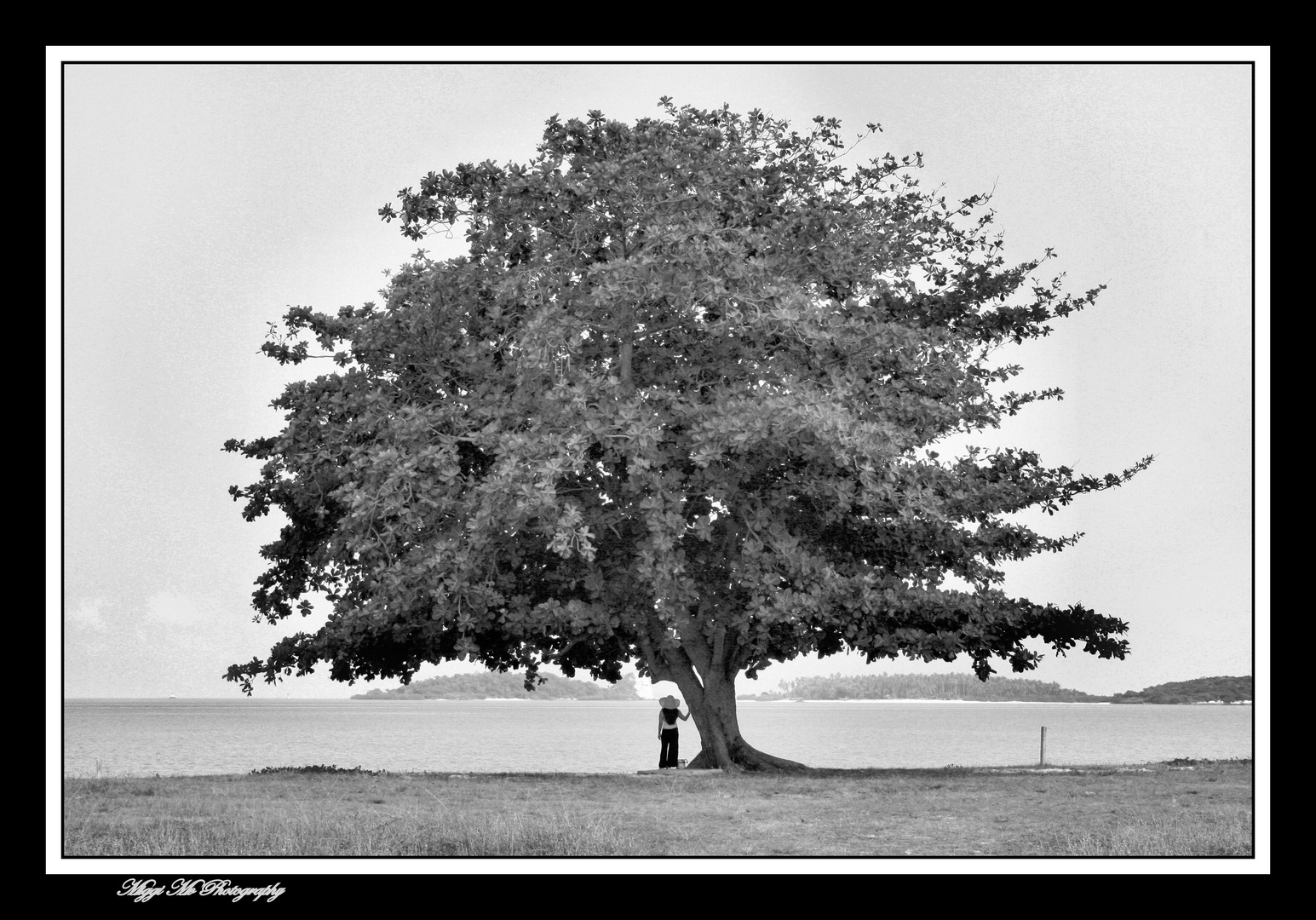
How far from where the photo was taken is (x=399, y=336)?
24.7 metres

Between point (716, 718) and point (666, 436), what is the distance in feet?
20.8

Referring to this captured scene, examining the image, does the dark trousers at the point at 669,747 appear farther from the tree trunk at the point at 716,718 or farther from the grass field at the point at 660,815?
the grass field at the point at 660,815

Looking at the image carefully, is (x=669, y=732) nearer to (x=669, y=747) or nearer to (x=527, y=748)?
(x=669, y=747)

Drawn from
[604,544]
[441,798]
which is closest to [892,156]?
[604,544]

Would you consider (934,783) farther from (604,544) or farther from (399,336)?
(399,336)

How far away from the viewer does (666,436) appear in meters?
23.0

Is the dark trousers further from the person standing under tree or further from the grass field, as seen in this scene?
the grass field

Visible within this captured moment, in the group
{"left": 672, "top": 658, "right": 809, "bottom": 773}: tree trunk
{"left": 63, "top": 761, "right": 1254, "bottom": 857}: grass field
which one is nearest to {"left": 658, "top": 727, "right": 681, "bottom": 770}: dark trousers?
{"left": 672, "top": 658, "right": 809, "bottom": 773}: tree trunk

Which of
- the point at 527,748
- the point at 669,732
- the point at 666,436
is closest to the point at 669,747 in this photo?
the point at 669,732

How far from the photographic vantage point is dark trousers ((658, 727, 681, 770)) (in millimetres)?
26344

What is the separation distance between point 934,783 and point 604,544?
7008 millimetres

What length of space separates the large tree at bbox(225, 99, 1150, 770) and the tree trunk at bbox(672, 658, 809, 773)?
2.6 inches

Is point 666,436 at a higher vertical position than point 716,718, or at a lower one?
higher
